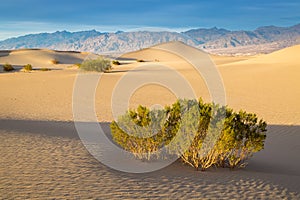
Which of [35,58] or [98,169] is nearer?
[98,169]

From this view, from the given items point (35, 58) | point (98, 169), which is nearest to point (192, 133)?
point (98, 169)

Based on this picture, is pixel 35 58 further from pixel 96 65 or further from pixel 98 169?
pixel 98 169

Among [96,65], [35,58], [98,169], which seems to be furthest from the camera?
[35,58]

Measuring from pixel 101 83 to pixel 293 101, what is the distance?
53.2 ft

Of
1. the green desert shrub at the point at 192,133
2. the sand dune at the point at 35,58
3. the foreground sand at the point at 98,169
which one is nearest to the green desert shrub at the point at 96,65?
the foreground sand at the point at 98,169

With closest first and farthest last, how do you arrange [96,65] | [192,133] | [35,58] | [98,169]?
[98,169] < [192,133] < [96,65] < [35,58]

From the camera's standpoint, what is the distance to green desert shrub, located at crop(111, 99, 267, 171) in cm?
842

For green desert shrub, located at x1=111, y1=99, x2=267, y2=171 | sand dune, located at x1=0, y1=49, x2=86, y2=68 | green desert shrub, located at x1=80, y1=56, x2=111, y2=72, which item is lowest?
green desert shrub, located at x1=111, y1=99, x2=267, y2=171

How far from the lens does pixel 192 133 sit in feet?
27.9

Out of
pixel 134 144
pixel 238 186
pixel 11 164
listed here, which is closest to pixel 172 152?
pixel 134 144

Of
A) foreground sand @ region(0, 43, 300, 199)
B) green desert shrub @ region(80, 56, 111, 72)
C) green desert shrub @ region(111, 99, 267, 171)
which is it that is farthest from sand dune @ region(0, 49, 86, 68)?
green desert shrub @ region(111, 99, 267, 171)

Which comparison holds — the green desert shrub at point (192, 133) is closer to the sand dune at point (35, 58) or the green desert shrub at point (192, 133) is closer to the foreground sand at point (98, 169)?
the foreground sand at point (98, 169)

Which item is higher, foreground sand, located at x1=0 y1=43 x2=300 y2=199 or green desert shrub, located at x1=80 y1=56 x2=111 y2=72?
green desert shrub, located at x1=80 y1=56 x2=111 y2=72

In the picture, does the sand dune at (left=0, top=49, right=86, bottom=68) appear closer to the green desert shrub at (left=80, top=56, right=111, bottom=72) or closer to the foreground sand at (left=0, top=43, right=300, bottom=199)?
the green desert shrub at (left=80, top=56, right=111, bottom=72)
